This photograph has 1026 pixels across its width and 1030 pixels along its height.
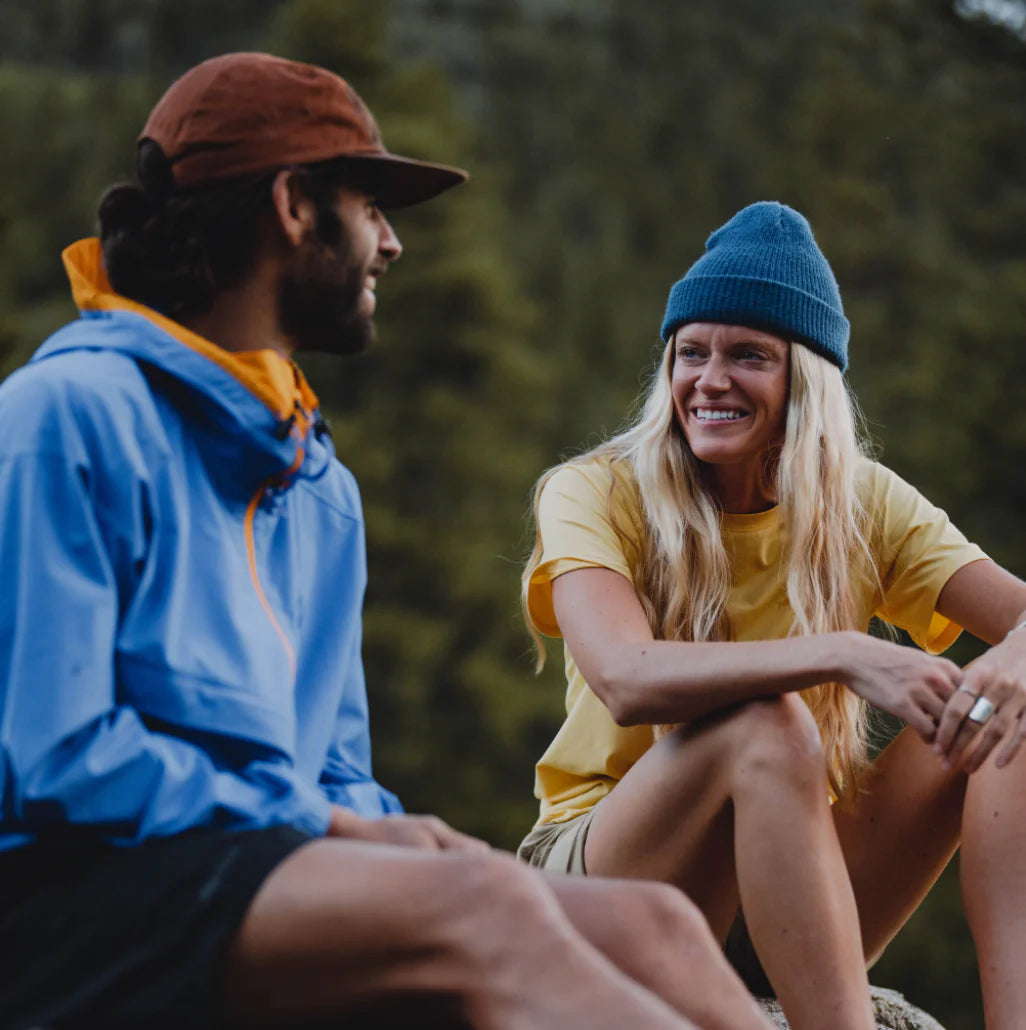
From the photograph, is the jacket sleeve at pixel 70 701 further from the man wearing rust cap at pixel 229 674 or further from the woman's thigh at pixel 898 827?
the woman's thigh at pixel 898 827

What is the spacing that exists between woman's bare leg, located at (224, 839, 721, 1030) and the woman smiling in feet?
2.72

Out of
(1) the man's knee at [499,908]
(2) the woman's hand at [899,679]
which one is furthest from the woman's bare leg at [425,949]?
(2) the woman's hand at [899,679]

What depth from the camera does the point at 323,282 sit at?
2.25 metres

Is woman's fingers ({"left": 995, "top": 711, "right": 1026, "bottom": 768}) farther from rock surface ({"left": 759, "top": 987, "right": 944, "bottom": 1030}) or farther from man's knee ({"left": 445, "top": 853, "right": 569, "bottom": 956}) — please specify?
man's knee ({"left": 445, "top": 853, "right": 569, "bottom": 956})

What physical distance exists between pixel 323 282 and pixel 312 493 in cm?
32

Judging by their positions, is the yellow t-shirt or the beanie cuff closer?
the yellow t-shirt

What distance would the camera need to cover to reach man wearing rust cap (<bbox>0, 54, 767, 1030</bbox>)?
1.71 m

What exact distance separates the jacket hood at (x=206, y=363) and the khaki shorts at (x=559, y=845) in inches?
39.6

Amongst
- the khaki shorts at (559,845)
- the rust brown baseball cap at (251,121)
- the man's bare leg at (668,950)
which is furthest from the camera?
the khaki shorts at (559,845)

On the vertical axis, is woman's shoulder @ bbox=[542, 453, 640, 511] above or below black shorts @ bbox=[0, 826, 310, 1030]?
above

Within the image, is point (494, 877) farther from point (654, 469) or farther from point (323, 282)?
point (654, 469)

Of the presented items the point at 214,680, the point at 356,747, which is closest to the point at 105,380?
the point at 214,680

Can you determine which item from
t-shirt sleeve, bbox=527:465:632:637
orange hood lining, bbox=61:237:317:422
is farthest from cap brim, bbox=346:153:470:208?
t-shirt sleeve, bbox=527:465:632:637

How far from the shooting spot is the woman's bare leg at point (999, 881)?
8.57ft
